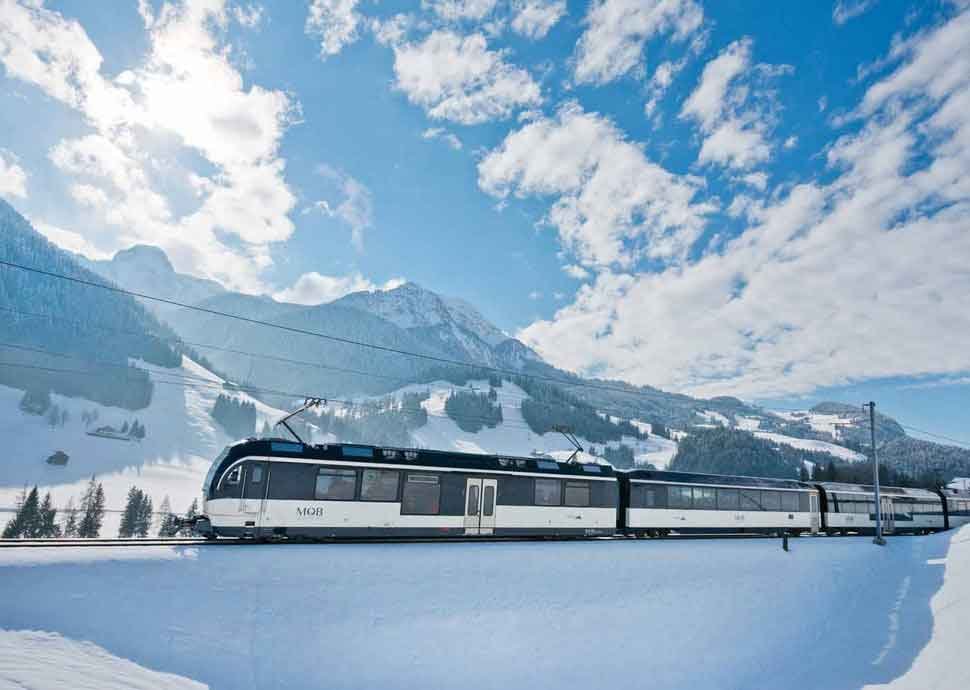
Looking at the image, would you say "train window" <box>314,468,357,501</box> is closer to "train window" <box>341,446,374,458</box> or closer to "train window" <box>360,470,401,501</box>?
"train window" <box>360,470,401,501</box>

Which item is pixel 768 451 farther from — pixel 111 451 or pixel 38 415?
pixel 38 415

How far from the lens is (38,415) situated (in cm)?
17625

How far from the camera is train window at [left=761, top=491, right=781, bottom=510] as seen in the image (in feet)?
105

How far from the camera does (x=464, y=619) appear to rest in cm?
1694

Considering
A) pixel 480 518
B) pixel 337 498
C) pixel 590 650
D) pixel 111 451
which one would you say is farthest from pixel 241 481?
pixel 111 451

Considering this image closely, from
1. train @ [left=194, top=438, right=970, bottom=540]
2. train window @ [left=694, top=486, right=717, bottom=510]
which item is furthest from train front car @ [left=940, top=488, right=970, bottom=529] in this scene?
train window @ [left=694, top=486, right=717, bottom=510]

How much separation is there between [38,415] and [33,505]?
436ft

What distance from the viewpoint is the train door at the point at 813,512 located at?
113 feet

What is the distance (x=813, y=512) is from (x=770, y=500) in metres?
4.77

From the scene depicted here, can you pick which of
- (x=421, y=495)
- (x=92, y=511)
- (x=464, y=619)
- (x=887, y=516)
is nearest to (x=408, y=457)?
(x=421, y=495)

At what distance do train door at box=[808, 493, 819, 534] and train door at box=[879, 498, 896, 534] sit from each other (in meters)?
8.20

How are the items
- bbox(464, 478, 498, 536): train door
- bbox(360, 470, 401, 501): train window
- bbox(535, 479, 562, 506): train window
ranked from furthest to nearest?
bbox(535, 479, 562, 506): train window, bbox(464, 478, 498, 536): train door, bbox(360, 470, 401, 501): train window

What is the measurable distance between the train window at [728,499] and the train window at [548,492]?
11.5 meters

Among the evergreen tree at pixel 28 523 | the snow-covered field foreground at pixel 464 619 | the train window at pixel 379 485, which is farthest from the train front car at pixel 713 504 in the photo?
the evergreen tree at pixel 28 523
